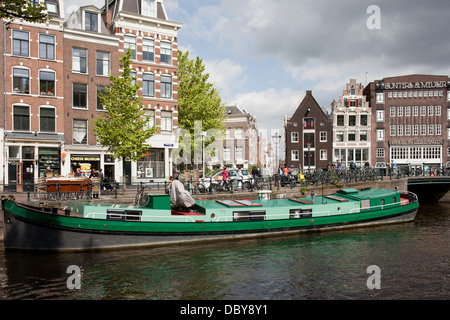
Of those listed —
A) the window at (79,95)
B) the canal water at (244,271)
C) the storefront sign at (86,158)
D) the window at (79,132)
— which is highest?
the window at (79,95)

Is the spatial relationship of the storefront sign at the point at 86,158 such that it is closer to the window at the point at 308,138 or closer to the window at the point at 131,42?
the window at the point at 131,42

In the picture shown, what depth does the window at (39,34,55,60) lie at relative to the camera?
1172 inches

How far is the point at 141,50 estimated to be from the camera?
34.0m

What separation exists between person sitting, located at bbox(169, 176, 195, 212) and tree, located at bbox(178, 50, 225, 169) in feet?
65.0

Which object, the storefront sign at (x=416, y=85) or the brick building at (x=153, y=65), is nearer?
the brick building at (x=153, y=65)

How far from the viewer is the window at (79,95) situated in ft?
103

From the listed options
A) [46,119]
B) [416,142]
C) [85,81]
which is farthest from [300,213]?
[416,142]

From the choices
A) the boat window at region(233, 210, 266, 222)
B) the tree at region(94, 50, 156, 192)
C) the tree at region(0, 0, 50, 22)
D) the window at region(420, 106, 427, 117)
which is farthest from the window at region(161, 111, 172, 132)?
the window at region(420, 106, 427, 117)

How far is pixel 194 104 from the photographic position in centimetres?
3697

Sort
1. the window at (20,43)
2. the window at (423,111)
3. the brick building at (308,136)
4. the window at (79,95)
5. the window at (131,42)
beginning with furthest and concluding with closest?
the brick building at (308,136), the window at (423,111), the window at (131,42), the window at (79,95), the window at (20,43)

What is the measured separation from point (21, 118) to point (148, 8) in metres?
14.9

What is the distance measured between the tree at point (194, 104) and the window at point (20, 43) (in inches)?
540

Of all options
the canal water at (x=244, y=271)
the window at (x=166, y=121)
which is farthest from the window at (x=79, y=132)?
the canal water at (x=244, y=271)

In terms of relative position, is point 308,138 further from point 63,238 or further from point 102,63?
point 63,238
